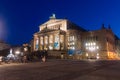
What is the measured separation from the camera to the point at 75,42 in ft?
357

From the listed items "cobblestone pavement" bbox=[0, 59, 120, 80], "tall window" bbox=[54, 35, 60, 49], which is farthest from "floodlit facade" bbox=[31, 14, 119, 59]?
"cobblestone pavement" bbox=[0, 59, 120, 80]

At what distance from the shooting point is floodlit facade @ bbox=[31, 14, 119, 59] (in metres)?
102

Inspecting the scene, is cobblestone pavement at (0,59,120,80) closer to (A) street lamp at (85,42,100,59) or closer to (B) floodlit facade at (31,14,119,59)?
(B) floodlit facade at (31,14,119,59)

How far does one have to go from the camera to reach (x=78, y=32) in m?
111

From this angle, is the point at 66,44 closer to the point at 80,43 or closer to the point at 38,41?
the point at 80,43

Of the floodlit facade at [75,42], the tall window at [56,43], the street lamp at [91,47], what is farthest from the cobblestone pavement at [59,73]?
the tall window at [56,43]

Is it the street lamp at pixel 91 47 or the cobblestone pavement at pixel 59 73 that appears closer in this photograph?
the cobblestone pavement at pixel 59 73

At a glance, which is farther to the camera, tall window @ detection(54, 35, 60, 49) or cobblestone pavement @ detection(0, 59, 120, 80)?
tall window @ detection(54, 35, 60, 49)

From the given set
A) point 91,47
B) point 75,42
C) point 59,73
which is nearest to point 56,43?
point 75,42

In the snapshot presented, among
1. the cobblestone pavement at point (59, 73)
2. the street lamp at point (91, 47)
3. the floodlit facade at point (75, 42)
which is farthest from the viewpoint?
the street lamp at point (91, 47)

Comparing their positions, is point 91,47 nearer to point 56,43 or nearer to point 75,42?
point 75,42

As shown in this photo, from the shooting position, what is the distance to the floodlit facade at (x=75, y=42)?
101750 millimetres

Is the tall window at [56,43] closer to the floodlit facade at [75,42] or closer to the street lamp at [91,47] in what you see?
the floodlit facade at [75,42]

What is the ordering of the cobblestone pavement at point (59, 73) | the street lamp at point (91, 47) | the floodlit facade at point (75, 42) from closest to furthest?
the cobblestone pavement at point (59, 73) → the floodlit facade at point (75, 42) → the street lamp at point (91, 47)
